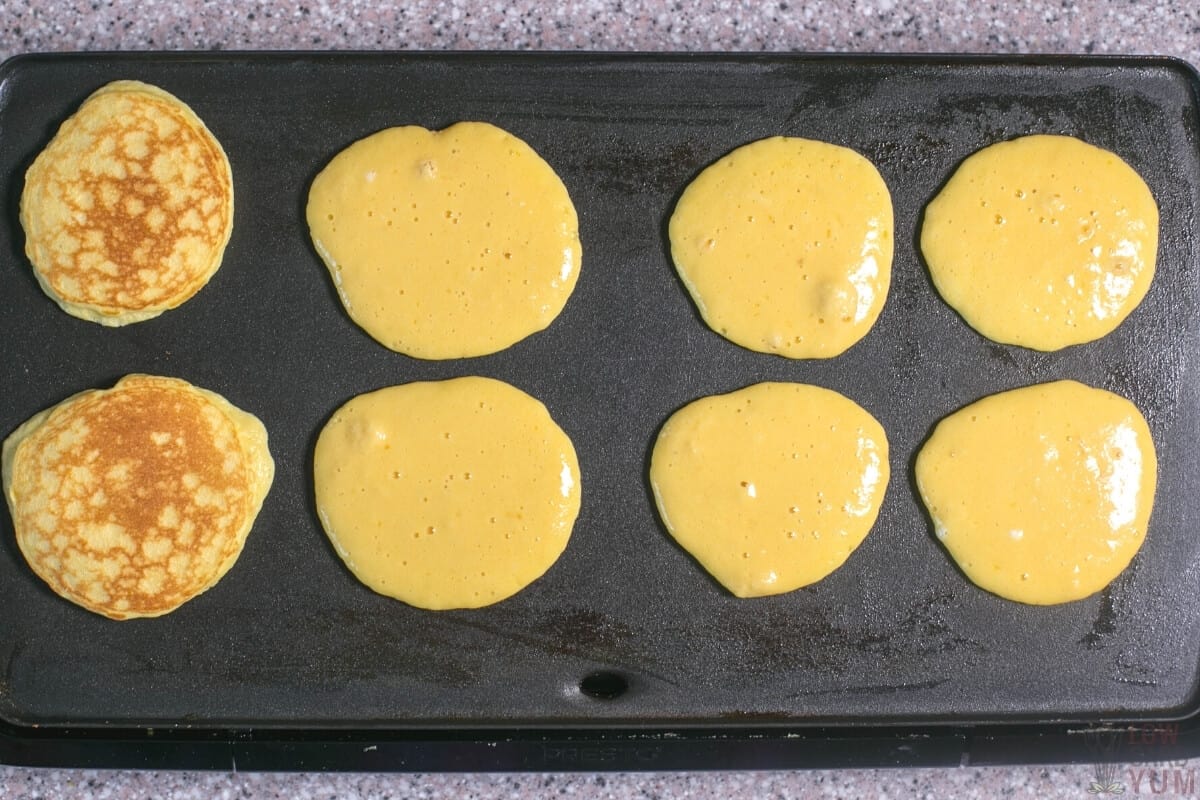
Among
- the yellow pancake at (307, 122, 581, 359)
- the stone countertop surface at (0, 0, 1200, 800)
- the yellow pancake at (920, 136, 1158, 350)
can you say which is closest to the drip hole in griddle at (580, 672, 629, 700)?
the stone countertop surface at (0, 0, 1200, 800)

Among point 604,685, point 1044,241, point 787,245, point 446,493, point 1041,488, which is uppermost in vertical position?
point 1044,241

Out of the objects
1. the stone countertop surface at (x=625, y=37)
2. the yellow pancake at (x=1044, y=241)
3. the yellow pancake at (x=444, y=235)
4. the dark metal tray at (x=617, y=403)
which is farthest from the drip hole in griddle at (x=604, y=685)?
the yellow pancake at (x=1044, y=241)

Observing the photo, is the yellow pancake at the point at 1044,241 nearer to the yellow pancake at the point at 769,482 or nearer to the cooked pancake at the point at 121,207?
the yellow pancake at the point at 769,482

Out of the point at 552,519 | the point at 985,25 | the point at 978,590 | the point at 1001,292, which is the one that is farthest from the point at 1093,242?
the point at 552,519

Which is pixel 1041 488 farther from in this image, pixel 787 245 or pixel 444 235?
pixel 444 235

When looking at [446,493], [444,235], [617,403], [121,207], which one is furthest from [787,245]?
[121,207]
